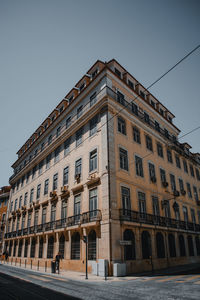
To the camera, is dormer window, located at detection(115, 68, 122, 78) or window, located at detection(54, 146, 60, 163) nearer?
dormer window, located at detection(115, 68, 122, 78)

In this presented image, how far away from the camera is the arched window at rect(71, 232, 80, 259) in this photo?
18.6 m

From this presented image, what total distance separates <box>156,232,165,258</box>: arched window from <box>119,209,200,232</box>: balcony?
3.55 ft

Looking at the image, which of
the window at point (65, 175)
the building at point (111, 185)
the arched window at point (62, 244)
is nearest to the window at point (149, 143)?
the building at point (111, 185)

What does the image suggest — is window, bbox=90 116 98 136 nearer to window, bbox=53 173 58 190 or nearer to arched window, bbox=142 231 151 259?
window, bbox=53 173 58 190

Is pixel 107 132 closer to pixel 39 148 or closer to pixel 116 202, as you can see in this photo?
pixel 116 202

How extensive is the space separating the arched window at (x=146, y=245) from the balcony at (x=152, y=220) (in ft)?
3.49

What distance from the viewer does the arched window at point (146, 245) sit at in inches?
710

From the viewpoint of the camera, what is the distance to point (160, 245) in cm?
2011

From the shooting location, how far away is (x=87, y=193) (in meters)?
19.1

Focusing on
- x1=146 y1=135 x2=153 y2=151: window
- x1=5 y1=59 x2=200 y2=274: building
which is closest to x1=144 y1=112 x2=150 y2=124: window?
x1=5 y1=59 x2=200 y2=274: building

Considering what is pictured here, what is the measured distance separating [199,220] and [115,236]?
1957 centimetres

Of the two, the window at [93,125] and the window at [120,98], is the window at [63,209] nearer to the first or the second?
the window at [93,125]

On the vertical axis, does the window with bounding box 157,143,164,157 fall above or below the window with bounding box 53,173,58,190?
above

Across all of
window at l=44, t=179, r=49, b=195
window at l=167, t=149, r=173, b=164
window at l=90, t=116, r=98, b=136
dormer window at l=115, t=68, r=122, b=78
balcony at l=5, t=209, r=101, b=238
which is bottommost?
balcony at l=5, t=209, r=101, b=238
